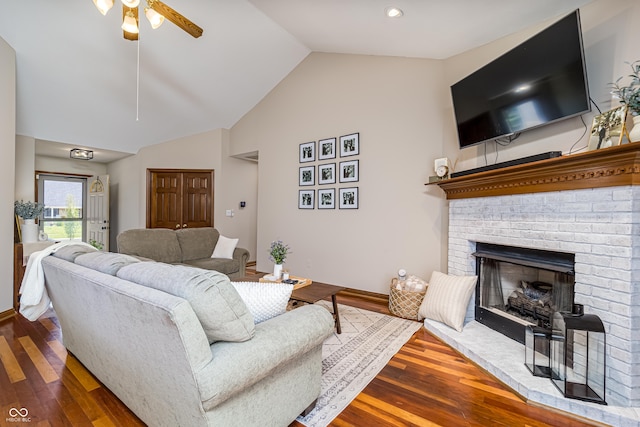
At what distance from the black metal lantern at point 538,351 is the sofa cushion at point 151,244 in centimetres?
392

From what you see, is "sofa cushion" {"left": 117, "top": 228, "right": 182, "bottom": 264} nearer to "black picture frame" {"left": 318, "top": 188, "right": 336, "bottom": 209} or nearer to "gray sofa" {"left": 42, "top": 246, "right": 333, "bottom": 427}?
"gray sofa" {"left": 42, "top": 246, "right": 333, "bottom": 427}

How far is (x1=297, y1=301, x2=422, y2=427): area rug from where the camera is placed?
1757mm

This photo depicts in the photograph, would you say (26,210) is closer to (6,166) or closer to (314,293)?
(6,166)

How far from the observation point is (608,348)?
5.86ft

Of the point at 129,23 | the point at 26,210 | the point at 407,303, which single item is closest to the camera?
the point at 129,23

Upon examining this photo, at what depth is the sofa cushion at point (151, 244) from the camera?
142 inches

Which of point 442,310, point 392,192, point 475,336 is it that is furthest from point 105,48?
point 475,336

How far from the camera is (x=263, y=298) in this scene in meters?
1.53

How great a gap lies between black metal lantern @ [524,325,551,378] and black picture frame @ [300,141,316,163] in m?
3.32

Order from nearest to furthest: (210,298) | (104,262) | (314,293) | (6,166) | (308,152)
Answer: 1. (210,298)
2. (104,262)
3. (314,293)
4. (6,166)
5. (308,152)

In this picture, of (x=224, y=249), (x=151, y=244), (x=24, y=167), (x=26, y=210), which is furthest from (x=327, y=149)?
(x=24, y=167)

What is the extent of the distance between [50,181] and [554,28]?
8.33 m

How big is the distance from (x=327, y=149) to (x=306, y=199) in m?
0.83

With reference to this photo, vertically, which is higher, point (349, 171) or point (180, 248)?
point (349, 171)
